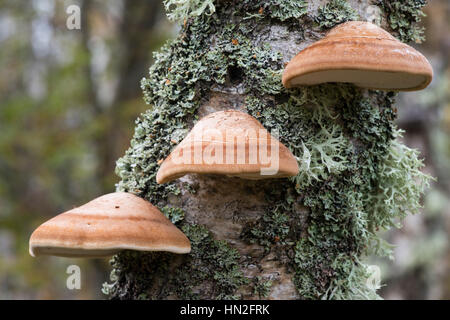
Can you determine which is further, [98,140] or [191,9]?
[98,140]

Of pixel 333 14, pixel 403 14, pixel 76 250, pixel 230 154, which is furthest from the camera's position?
pixel 403 14

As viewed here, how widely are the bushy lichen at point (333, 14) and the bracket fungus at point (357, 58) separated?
0.19 meters

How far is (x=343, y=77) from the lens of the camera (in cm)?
211

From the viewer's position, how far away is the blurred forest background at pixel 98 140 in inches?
250

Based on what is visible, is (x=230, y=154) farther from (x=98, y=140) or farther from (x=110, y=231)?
(x=98, y=140)

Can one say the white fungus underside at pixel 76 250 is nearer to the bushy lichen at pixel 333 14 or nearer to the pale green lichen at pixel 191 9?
the pale green lichen at pixel 191 9

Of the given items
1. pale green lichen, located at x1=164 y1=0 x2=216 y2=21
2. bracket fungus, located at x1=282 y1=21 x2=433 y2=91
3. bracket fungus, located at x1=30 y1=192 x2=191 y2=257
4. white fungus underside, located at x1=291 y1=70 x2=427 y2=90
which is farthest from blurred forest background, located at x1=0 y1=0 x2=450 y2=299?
bracket fungus, located at x1=30 y1=192 x2=191 y2=257

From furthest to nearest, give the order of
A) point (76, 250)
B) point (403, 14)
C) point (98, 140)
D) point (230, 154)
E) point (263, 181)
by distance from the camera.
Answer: point (98, 140)
point (403, 14)
point (263, 181)
point (76, 250)
point (230, 154)

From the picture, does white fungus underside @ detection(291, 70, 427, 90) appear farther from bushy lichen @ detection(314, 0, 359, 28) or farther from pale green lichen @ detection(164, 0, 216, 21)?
pale green lichen @ detection(164, 0, 216, 21)

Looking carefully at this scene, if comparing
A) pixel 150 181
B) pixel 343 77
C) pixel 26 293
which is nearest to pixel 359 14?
pixel 343 77

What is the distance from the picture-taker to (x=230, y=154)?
177 cm

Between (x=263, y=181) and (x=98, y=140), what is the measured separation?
21.5 feet

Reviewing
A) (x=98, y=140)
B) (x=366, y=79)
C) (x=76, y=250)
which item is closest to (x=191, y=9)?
(x=366, y=79)

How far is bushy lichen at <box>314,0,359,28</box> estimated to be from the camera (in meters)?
2.29
